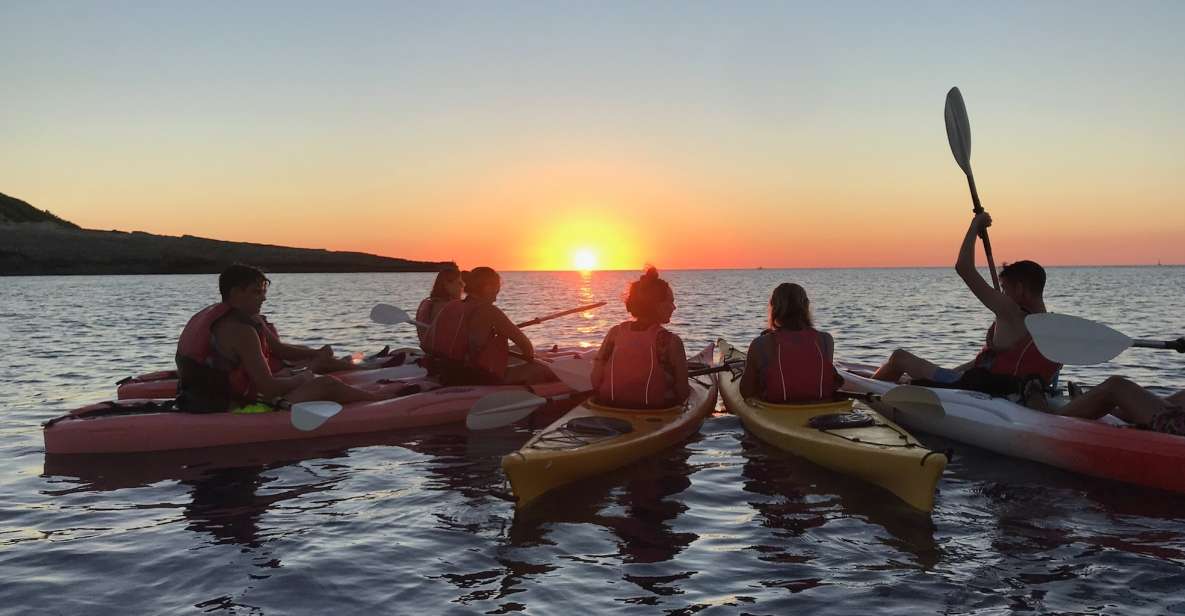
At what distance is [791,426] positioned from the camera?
636 centimetres

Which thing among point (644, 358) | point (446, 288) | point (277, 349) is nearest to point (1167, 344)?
point (644, 358)

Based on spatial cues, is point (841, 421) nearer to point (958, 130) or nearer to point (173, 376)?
point (958, 130)

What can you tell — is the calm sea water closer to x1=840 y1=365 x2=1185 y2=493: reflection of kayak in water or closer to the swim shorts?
x1=840 y1=365 x2=1185 y2=493: reflection of kayak in water

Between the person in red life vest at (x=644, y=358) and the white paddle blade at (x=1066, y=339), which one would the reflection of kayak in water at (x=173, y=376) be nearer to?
the person in red life vest at (x=644, y=358)

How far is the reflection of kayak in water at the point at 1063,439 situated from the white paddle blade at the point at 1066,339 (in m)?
0.54

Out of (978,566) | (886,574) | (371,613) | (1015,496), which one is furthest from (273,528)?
(1015,496)

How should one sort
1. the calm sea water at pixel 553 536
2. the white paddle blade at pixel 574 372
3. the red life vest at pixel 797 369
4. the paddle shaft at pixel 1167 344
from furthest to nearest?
1. the white paddle blade at pixel 574 372
2. the red life vest at pixel 797 369
3. the paddle shaft at pixel 1167 344
4. the calm sea water at pixel 553 536

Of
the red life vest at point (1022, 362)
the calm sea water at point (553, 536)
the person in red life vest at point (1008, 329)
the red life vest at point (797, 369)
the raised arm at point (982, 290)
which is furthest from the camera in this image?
the red life vest at point (797, 369)

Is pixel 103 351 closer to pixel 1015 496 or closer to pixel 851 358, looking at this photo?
pixel 851 358

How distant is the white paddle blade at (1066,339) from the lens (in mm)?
5914

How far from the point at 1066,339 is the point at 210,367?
6855 millimetres

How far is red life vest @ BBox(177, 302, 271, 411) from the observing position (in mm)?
6695

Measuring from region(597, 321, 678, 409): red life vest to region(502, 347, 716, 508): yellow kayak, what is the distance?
0.08m

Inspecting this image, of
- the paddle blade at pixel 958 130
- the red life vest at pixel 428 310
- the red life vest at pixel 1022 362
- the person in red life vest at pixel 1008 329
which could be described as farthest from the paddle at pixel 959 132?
the red life vest at pixel 428 310
